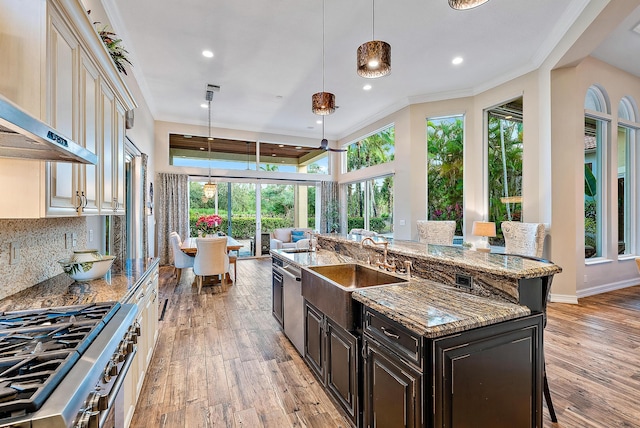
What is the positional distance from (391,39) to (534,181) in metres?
3.12

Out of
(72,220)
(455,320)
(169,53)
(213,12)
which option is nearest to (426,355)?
(455,320)

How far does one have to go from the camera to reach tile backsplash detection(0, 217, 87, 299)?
1.62 m

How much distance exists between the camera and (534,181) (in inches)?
182

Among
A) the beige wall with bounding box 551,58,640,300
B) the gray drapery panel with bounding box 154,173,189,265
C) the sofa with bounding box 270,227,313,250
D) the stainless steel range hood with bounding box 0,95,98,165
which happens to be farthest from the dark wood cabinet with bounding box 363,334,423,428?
the gray drapery panel with bounding box 154,173,189,265

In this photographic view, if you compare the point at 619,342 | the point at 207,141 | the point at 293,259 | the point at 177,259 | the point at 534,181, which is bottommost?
the point at 619,342

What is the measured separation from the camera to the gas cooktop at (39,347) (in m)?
0.76

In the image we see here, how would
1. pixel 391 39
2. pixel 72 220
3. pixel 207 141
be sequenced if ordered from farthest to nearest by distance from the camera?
pixel 207 141 < pixel 391 39 < pixel 72 220

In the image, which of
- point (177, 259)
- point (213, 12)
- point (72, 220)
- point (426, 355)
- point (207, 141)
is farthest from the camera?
point (207, 141)

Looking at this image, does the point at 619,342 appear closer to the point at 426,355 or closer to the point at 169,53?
the point at 426,355

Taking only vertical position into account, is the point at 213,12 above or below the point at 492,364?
above

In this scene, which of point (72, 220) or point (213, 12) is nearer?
point (72, 220)

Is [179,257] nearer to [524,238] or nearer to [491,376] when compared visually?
[491,376]

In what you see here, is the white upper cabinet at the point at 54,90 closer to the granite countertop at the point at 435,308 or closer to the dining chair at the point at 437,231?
the granite countertop at the point at 435,308

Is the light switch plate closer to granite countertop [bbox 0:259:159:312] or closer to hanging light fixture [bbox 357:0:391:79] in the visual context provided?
granite countertop [bbox 0:259:159:312]
